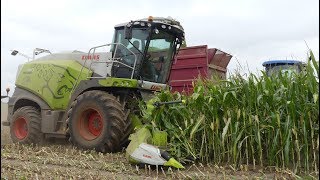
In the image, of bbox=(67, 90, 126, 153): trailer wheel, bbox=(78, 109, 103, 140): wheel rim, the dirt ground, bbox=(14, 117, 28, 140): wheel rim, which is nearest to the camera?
the dirt ground

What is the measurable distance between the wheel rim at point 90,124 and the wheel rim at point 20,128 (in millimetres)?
1705

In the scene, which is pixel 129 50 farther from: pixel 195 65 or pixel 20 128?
pixel 20 128

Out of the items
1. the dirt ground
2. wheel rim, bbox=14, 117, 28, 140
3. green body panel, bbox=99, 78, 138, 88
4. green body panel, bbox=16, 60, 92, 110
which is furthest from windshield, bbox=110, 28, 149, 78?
wheel rim, bbox=14, 117, 28, 140

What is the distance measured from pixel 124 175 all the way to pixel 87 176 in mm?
362

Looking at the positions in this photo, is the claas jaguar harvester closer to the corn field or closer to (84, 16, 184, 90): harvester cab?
(84, 16, 184, 90): harvester cab

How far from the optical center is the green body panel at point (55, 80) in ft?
21.3

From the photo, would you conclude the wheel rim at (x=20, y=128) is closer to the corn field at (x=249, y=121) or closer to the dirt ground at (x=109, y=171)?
the dirt ground at (x=109, y=171)

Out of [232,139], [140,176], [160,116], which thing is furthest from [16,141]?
[232,139]

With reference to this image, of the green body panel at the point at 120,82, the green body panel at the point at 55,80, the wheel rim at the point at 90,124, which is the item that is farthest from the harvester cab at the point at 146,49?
the wheel rim at the point at 90,124

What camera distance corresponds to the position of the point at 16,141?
6824 millimetres

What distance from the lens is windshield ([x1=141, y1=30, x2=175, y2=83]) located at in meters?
5.98

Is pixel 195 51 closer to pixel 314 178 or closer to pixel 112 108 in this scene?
pixel 112 108

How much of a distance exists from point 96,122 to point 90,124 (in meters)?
0.13

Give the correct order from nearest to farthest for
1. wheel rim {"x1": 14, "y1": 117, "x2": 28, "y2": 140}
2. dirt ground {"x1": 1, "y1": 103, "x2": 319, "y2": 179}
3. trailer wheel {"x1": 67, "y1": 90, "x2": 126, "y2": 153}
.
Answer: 1. dirt ground {"x1": 1, "y1": 103, "x2": 319, "y2": 179}
2. trailer wheel {"x1": 67, "y1": 90, "x2": 126, "y2": 153}
3. wheel rim {"x1": 14, "y1": 117, "x2": 28, "y2": 140}
